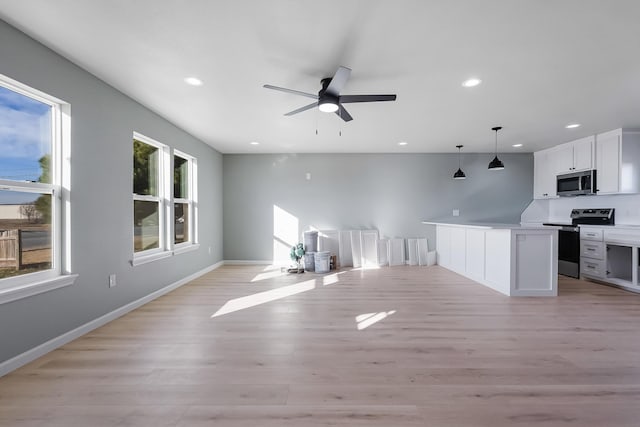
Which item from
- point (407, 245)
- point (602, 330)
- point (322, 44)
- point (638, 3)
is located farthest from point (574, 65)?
point (407, 245)

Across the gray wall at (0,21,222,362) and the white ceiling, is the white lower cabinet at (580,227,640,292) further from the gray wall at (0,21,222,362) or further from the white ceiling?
the gray wall at (0,21,222,362)

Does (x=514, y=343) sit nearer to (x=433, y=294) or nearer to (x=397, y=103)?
(x=433, y=294)

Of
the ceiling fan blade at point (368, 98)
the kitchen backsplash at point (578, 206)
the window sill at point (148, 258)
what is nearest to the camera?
the ceiling fan blade at point (368, 98)

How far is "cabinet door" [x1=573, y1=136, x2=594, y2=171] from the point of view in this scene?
4578 millimetres

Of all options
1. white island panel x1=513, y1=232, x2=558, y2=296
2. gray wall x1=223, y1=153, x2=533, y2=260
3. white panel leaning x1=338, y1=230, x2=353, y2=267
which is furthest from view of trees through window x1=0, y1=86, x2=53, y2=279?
white island panel x1=513, y1=232, x2=558, y2=296

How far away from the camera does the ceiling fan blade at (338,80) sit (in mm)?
2082

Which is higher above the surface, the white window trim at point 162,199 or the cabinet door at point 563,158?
the cabinet door at point 563,158

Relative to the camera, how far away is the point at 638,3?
1.69 m

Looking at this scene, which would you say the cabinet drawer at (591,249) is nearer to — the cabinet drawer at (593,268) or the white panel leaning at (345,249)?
the cabinet drawer at (593,268)

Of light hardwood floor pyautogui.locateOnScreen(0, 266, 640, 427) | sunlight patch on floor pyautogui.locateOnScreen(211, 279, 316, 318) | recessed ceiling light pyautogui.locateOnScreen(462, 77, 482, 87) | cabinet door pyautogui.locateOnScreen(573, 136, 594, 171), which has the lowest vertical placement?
sunlight patch on floor pyautogui.locateOnScreen(211, 279, 316, 318)

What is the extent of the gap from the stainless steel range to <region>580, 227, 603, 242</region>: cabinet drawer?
0.06 m

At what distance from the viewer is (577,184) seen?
187 inches

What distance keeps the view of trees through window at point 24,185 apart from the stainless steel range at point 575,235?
693 cm

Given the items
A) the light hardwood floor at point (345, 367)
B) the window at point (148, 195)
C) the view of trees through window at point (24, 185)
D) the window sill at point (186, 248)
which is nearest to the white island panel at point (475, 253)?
the light hardwood floor at point (345, 367)
